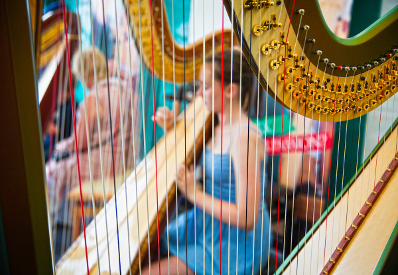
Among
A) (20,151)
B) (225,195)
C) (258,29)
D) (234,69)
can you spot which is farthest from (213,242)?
(20,151)

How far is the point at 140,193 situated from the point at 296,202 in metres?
1.15

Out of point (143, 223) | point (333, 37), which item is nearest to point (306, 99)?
point (333, 37)

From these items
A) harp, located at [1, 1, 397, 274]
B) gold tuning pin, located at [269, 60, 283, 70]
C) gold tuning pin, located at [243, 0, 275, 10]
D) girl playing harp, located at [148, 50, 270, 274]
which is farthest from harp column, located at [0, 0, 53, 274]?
girl playing harp, located at [148, 50, 270, 274]

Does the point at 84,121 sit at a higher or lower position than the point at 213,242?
higher

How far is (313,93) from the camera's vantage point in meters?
0.97

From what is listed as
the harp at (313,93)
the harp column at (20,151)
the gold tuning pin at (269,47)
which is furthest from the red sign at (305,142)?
the harp column at (20,151)

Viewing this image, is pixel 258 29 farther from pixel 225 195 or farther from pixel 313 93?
pixel 225 195

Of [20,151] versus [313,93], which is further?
[313,93]

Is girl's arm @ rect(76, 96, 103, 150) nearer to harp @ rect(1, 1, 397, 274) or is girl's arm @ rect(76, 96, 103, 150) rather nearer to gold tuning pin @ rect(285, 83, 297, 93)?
harp @ rect(1, 1, 397, 274)

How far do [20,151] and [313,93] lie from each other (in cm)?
81

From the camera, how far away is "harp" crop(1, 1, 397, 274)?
384 millimetres

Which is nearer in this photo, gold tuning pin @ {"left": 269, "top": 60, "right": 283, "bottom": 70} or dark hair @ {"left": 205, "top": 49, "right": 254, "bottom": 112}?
gold tuning pin @ {"left": 269, "top": 60, "right": 283, "bottom": 70}

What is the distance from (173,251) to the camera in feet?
4.95

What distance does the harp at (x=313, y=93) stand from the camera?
38 cm
